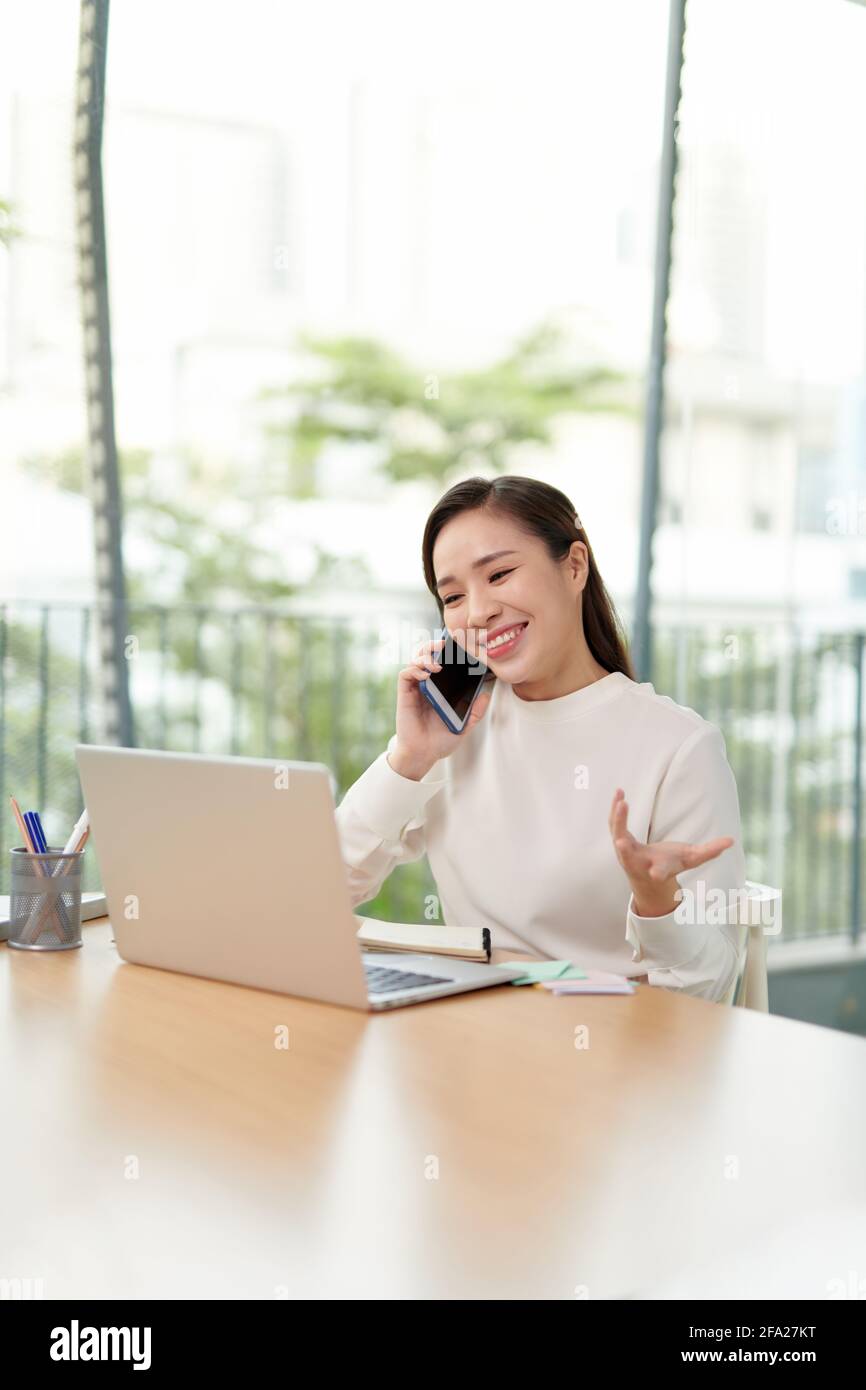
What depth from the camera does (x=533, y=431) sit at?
5293 mm

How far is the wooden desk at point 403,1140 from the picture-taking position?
82cm

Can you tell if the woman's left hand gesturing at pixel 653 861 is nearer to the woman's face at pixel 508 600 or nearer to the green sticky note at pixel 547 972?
the green sticky note at pixel 547 972

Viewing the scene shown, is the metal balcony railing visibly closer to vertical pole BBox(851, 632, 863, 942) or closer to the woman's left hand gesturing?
vertical pole BBox(851, 632, 863, 942)

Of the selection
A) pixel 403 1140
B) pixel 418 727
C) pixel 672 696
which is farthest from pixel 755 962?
pixel 672 696

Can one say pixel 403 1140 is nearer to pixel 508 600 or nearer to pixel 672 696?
pixel 508 600

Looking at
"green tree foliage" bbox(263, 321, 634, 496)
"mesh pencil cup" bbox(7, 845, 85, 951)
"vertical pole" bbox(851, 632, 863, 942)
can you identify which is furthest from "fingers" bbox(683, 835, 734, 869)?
"green tree foliage" bbox(263, 321, 634, 496)

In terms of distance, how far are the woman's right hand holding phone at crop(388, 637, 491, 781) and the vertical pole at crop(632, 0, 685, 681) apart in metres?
1.45

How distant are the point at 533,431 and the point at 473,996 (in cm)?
410

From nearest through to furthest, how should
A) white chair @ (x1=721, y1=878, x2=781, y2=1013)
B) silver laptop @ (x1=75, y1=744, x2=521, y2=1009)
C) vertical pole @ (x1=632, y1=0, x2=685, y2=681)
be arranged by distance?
silver laptop @ (x1=75, y1=744, x2=521, y2=1009)
white chair @ (x1=721, y1=878, x2=781, y2=1013)
vertical pole @ (x1=632, y1=0, x2=685, y2=681)

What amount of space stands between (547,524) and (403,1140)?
1.13m

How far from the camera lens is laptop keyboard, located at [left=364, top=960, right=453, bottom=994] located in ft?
4.63

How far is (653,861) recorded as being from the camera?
4.78 feet

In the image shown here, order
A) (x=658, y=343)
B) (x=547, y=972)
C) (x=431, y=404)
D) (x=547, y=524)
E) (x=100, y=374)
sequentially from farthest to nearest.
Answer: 1. (x=431, y=404)
2. (x=658, y=343)
3. (x=100, y=374)
4. (x=547, y=524)
5. (x=547, y=972)

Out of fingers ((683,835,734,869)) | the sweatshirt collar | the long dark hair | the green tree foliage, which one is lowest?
fingers ((683,835,734,869))
